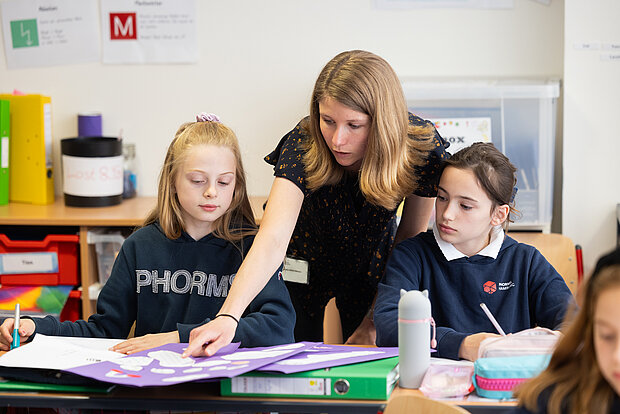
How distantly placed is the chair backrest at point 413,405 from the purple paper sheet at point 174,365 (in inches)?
8.9

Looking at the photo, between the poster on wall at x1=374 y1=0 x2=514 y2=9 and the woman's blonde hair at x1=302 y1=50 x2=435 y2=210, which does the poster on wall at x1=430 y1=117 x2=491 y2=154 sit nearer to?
the poster on wall at x1=374 y1=0 x2=514 y2=9

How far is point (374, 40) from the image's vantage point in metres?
2.97

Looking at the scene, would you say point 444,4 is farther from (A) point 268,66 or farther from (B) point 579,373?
(B) point 579,373

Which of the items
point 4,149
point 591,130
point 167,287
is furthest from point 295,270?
point 4,149

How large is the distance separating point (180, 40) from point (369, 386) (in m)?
2.06

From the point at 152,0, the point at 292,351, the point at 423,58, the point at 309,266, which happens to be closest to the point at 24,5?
the point at 152,0

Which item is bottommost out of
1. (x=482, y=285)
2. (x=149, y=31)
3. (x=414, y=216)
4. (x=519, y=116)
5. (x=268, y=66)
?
(x=482, y=285)

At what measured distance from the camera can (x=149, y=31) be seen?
3.04 metres

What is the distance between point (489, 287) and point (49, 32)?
2143 mm

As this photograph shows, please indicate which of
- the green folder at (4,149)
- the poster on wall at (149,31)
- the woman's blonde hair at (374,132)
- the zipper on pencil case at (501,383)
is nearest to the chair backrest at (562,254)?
the woman's blonde hair at (374,132)

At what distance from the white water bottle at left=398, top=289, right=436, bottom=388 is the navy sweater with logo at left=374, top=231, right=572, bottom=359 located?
0.34m

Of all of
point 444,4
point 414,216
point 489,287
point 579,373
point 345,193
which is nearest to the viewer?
point 579,373

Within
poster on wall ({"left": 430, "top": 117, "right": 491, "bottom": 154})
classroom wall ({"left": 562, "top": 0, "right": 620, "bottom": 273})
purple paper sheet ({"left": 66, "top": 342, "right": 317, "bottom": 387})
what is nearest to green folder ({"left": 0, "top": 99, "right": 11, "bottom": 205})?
poster on wall ({"left": 430, "top": 117, "right": 491, "bottom": 154})

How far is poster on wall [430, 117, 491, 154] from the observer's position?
2752 mm
